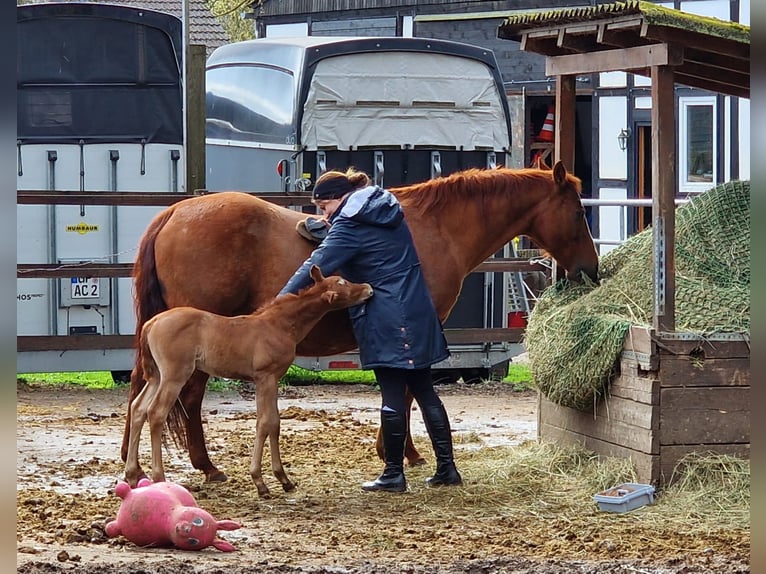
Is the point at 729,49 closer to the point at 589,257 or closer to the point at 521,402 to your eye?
the point at 589,257

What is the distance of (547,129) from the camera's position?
21891 millimetres

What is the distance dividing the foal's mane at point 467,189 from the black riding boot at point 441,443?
4.09ft

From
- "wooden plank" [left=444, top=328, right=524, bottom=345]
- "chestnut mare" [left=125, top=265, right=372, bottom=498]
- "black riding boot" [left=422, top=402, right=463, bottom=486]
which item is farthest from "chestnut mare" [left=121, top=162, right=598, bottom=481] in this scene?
"wooden plank" [left=444, top=328, right=524, bottom=345]

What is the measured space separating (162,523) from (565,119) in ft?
13.2

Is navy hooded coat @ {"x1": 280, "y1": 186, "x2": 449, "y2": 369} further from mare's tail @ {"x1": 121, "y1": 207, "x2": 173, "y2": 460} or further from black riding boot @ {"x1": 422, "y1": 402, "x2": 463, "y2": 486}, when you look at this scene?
mare's tail @ {"x1": 121, "y1": 207, "x2": 173, "y2": 460}

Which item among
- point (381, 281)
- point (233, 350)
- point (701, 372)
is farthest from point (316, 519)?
point (701, 372)

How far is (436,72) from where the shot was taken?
11.4m

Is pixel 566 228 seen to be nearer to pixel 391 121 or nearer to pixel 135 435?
pixel 135 435

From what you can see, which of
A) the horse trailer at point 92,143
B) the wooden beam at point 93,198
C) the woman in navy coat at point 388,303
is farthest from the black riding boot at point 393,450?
the horse trailer at point 92,143

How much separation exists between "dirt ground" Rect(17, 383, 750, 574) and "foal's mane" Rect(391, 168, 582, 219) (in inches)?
63.6

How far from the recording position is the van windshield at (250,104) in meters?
11.2

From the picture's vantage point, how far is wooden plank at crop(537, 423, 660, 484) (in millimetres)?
5848

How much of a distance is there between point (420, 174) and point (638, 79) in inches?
368

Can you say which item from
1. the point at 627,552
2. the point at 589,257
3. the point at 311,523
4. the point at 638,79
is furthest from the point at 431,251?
the point at 638,79
